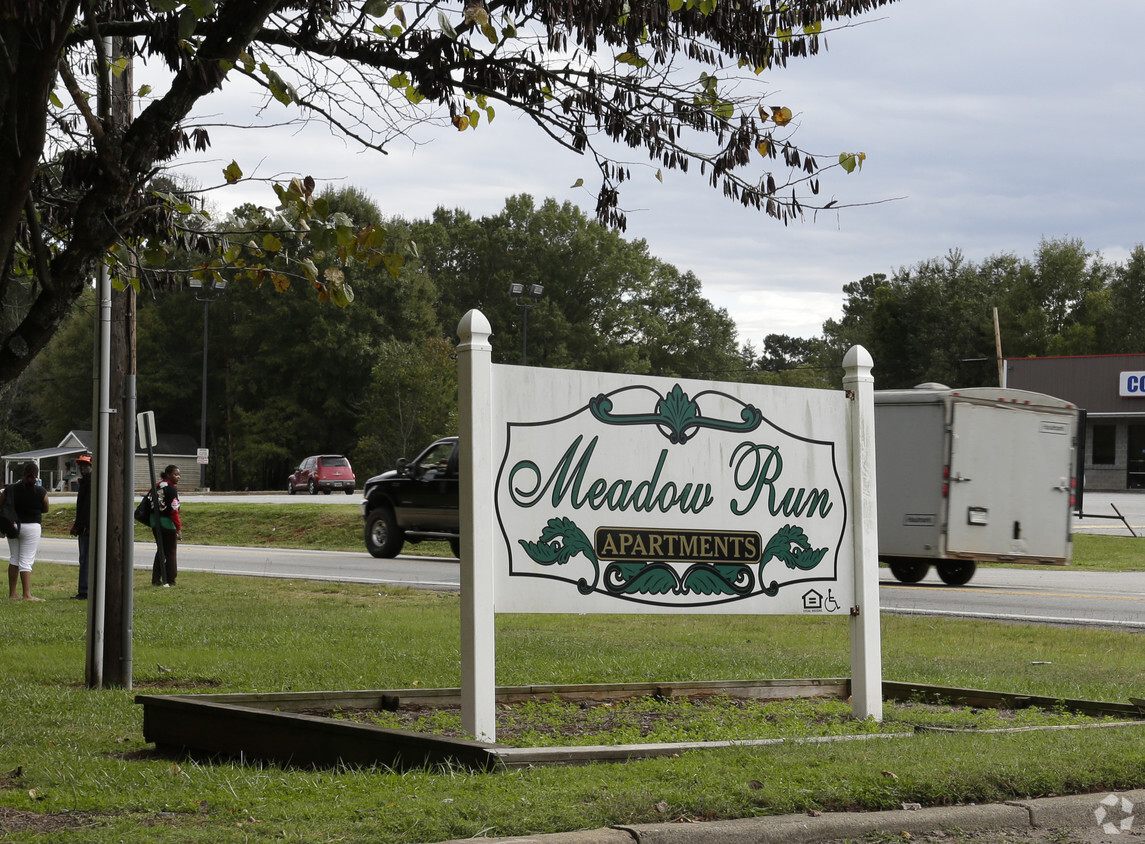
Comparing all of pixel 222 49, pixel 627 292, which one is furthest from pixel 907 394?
pixel 627 292

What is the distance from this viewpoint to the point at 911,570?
2027 cm

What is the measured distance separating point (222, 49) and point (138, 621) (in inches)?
352

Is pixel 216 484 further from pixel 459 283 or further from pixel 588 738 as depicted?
pixel 588 738

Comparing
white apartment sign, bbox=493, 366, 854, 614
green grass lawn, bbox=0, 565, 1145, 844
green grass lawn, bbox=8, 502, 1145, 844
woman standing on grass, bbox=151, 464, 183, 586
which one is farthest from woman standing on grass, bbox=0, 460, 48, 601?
white apartment sign, bbox=493, 366, 854, 614

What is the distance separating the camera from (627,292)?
80.8m

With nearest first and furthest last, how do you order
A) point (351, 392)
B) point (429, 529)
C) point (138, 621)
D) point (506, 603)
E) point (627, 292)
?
1. point (506, 603)
2. point (138, 621)
3. point (429, 529)
4. point (351, 392)
5. point (627, 292)

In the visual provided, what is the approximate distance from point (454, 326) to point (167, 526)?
60.0 meters

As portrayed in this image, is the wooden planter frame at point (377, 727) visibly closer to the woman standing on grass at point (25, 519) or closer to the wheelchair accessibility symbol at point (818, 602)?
the wheelchair accessibility symbol at point (818, 602)

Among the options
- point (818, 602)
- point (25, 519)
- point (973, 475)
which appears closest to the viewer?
point (818, 602)

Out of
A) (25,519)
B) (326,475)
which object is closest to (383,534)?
(25,519)

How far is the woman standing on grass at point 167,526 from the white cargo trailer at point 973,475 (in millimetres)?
10768

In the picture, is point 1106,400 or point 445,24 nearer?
point 445,24

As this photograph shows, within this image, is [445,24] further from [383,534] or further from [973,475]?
[383,534]

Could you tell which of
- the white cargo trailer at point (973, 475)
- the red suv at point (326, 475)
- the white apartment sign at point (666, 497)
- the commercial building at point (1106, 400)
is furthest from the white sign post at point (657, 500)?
the red suv at point (326, 475)
